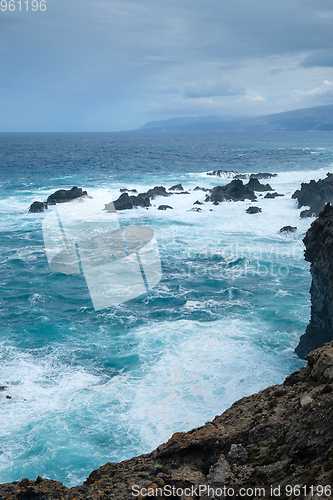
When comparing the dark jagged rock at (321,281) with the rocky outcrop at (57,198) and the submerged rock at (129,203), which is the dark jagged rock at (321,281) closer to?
the submerged rock at (129,203)

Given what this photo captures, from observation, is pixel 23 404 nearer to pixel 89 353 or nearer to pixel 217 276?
pixel 89 353

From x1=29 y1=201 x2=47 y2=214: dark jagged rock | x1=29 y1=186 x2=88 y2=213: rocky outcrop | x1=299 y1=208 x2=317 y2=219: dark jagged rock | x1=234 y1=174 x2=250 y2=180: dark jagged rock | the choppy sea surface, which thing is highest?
x1=234 y1=174 x2=250 y2=180: dark jagged rock

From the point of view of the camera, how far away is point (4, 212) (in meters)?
37.8

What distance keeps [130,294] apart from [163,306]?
7.62 ft

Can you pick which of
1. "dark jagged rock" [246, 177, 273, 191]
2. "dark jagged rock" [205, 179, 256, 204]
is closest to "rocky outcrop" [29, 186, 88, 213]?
"dark jagged rock" [205, 179, 256, 204]

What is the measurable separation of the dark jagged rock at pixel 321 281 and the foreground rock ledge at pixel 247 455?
6262 mm

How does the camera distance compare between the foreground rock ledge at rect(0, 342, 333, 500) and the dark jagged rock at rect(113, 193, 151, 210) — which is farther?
the dark jagged rock at rect(113, 193, 151, 210)

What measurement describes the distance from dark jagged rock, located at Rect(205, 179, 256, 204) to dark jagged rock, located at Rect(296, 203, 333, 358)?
28586mm

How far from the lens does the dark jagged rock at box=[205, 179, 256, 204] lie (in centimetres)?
4150

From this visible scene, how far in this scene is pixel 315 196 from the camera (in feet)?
116

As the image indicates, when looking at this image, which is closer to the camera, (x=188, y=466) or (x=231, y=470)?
(x=231, y=470)

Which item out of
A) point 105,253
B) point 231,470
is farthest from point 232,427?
point 105,253

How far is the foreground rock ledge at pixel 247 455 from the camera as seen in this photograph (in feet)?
13.8

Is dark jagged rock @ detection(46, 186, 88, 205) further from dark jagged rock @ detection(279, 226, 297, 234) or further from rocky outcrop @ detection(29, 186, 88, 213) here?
dark jagged rock @ detection(279, 226, 297, 234)
